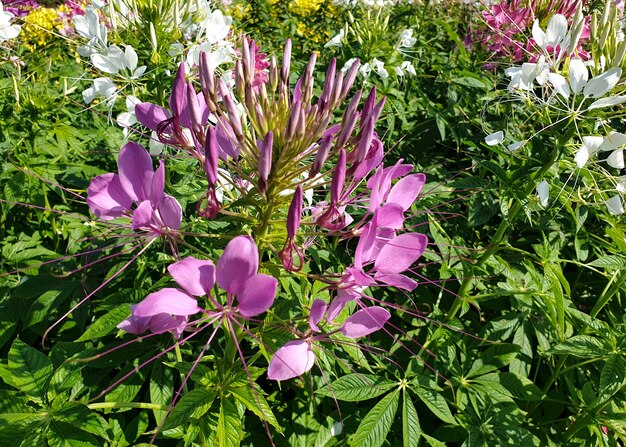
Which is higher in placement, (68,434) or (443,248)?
(68,434)

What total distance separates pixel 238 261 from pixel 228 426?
1.73 feet

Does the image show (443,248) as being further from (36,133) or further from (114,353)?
(36,133)

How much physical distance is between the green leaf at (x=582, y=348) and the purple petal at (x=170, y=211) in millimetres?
1437

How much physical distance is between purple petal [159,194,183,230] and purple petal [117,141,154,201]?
0.05 metres

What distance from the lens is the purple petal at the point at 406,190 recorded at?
112 centimetres

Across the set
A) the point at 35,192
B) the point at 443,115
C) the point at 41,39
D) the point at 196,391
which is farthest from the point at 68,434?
the point at 41,39

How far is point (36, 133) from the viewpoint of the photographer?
7.04 ft

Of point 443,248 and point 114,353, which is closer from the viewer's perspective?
point 114,353

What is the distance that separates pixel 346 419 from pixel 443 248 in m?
0.82

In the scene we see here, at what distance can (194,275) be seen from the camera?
874 mm

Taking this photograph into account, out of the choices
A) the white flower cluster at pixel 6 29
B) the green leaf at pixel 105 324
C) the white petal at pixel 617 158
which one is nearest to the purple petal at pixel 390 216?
the green leaf at pixel 105 324

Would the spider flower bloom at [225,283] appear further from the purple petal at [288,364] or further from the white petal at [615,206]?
the white petal at [615,206]

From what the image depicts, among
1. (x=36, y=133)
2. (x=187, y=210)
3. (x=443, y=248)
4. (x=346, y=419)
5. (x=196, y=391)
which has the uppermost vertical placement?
(x=36, y=133)

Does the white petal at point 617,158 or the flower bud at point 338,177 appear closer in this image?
the flower bud at point 338,177
